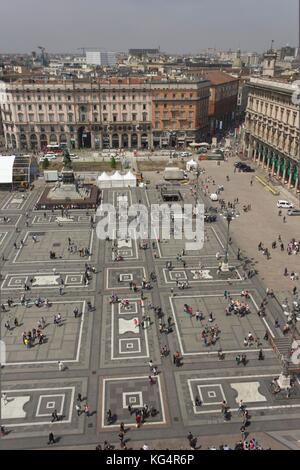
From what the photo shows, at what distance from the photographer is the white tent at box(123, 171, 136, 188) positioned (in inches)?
2987

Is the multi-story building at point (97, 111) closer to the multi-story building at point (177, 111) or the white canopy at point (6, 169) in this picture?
the multi-story building at point (177, 111)

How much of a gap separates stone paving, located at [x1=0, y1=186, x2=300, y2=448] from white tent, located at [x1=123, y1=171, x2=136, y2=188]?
1056 inches

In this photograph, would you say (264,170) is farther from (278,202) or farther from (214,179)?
(278,202)

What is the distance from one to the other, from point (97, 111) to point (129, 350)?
249ft

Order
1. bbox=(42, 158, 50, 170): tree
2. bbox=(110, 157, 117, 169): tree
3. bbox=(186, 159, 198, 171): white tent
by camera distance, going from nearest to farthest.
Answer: bbox=(42, 158, 50, 170): tree, bbox=(110, 157, 117, 169): tree, bbox=(186, 159, 198, 171): white tent

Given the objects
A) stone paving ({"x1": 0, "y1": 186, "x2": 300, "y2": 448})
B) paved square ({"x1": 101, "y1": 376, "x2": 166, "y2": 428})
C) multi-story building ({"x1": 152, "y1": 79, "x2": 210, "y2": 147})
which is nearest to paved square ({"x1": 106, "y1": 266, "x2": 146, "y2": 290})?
stone paving ({"x1": 0, "y1": 186, "x2": 300, "y2": 448})

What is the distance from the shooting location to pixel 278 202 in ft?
213

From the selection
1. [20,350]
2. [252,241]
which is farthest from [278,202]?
[20,350]

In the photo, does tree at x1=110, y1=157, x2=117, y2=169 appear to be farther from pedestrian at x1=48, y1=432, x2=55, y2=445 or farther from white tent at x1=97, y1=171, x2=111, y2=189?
pedestrian at x1=48, y1=432, x2=55, y2=445

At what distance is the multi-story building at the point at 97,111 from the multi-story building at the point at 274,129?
56.7 feet

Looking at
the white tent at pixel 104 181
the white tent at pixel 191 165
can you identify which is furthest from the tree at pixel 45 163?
the white tent at pixel 191 165

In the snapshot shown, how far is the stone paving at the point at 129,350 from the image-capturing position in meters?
26.6

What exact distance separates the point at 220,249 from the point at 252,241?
189 inches

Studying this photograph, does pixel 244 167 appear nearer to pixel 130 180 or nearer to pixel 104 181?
pixel 130 180
